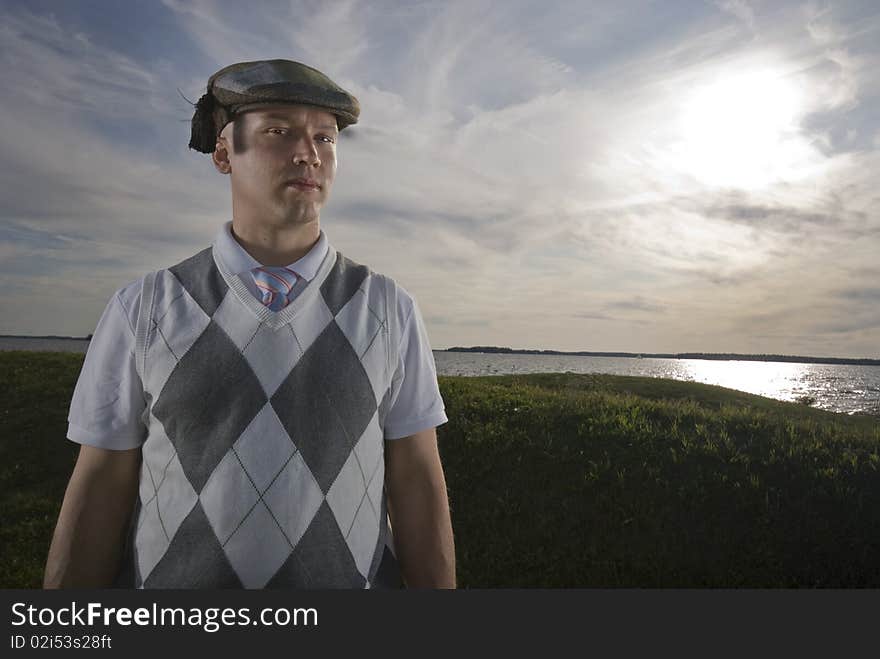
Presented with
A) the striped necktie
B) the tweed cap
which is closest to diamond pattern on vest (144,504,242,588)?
the striped necktie

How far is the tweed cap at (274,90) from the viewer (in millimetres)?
2574

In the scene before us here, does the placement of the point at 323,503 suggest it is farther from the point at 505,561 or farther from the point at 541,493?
the point at 541,493

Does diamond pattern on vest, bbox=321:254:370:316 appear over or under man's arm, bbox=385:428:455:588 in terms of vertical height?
over

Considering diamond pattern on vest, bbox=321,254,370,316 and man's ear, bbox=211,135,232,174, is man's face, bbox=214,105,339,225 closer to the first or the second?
man's ear, bbox=211,135,232,174

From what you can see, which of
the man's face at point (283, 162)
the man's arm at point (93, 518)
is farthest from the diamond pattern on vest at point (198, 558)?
the man's face at point (283, 162)

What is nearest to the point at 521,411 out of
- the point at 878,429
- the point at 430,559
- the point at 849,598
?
the point at 878,429

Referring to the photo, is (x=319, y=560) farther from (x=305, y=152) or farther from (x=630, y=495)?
(x=630, y=495)

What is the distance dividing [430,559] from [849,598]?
2.60 m

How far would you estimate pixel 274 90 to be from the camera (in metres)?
2.57

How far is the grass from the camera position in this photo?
7926 millimetres

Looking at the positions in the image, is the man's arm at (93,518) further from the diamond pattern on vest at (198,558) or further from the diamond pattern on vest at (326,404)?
the diamond pattern on vest at (326,404)

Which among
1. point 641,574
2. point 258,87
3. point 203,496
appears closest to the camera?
point 203,496

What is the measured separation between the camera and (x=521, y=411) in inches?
482

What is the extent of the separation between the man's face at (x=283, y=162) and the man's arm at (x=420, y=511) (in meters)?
1.00
